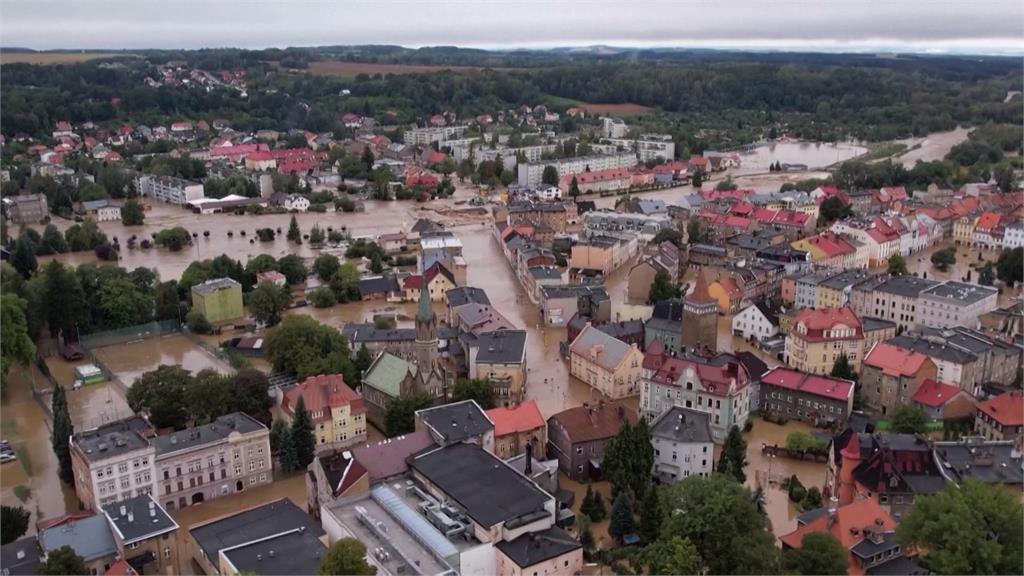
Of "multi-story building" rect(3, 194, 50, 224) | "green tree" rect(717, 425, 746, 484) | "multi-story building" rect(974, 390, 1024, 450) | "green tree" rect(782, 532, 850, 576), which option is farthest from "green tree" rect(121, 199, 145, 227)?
"green tree" rect(782, 532, 850, 576)

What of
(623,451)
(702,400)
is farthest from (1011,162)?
(623,451)

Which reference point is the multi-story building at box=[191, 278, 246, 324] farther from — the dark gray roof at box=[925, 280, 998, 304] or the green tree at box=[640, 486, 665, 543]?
the dark gray roof at box=[925, 280, 998, 304]

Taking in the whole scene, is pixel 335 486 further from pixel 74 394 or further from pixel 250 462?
pixel 74 394

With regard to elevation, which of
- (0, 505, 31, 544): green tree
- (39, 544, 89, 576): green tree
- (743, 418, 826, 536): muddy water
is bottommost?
(743, 418, 826, 536): muddy water

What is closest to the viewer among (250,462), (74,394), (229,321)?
(250,462)

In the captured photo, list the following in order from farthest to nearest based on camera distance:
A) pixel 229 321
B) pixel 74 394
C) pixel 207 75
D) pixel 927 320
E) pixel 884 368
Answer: pixel 207 75
pixel 229 321
pixel 927 320
pixel 74 394
pixel 884 368

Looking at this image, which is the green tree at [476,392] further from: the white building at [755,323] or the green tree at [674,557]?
the white building at [755,323]

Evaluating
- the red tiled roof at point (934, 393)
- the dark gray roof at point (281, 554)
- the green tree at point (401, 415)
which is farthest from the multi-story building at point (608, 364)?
the dark gray roof at point (281, 554)
